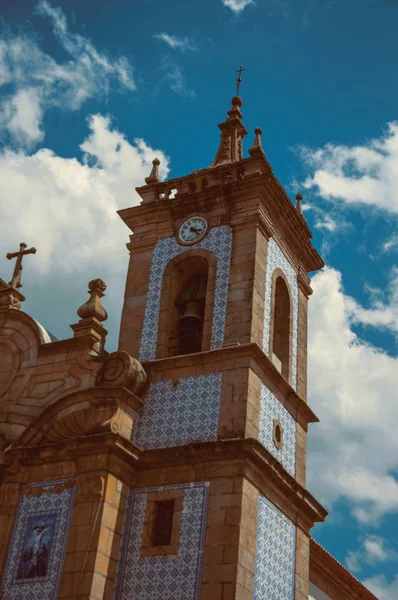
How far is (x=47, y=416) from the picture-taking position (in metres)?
15.8

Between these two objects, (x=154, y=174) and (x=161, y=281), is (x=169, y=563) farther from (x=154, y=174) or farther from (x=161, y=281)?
(x=154, y=174)

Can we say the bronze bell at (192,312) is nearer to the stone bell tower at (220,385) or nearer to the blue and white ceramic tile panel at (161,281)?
the stone bell tower at (220,385)

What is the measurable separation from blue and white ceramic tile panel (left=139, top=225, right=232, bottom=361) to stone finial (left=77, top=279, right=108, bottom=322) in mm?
1021

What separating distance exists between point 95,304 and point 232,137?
609 cm

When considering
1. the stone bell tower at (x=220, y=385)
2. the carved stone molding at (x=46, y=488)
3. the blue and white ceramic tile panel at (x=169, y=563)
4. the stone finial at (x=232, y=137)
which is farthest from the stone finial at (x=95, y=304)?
the stone finial at (x=232, y=137)

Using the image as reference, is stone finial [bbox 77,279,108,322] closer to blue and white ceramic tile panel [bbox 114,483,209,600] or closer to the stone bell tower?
the stone bell tower

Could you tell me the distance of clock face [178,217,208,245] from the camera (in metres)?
18.2

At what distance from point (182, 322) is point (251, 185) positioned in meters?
2.97

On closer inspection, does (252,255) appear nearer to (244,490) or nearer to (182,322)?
(182,322)

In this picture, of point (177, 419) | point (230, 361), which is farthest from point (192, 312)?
point (177, 419)

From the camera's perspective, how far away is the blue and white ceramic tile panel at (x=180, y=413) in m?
15.3

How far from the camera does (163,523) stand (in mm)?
14664

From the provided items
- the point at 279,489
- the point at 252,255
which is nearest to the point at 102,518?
the point at 279,489

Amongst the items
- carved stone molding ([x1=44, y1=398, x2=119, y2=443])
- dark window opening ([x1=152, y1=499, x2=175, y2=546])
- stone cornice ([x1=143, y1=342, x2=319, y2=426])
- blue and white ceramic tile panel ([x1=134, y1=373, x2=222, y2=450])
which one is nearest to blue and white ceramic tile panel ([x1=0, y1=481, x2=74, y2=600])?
carved stone molding ([x1=44, y1=398, x2=119, y2=443])
